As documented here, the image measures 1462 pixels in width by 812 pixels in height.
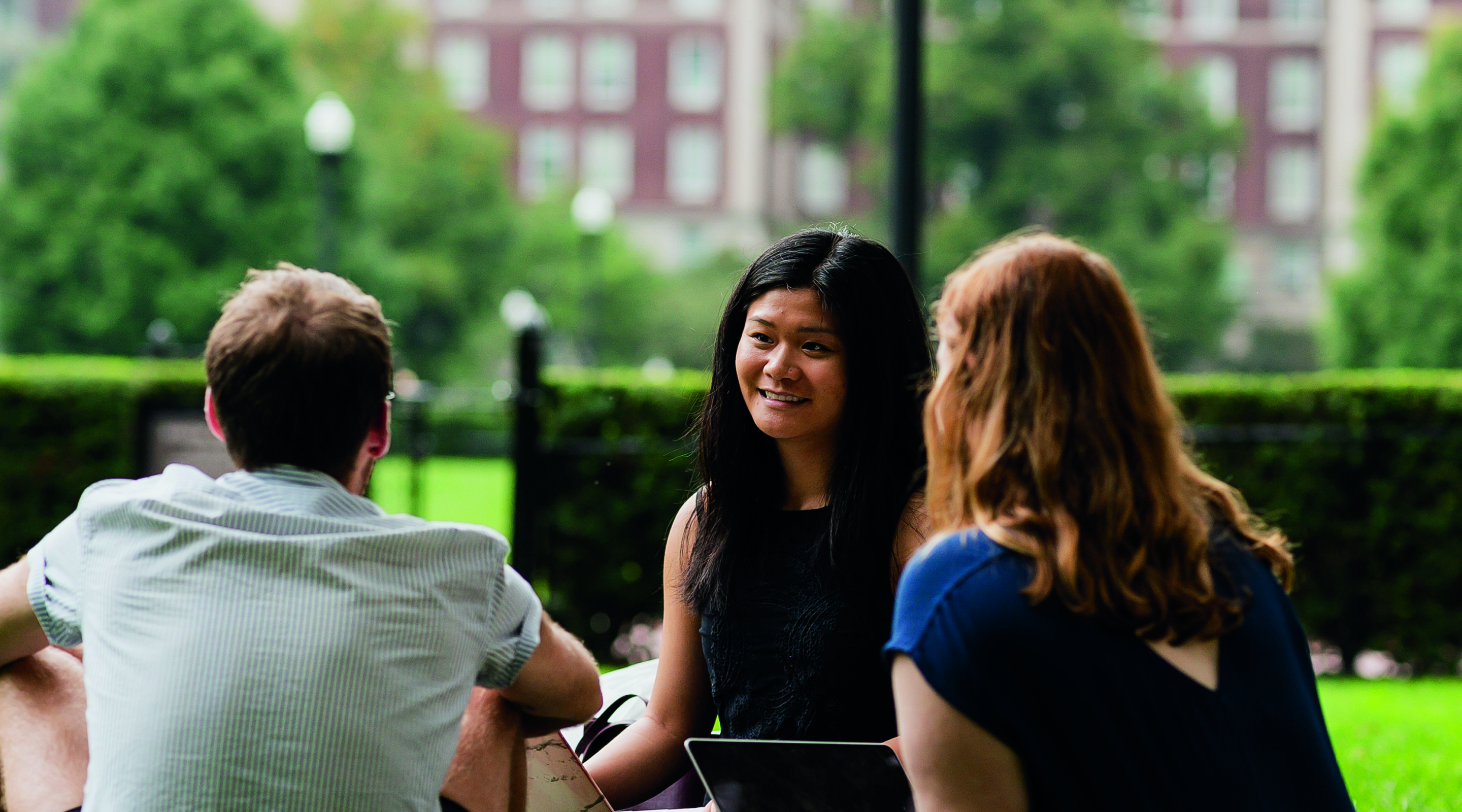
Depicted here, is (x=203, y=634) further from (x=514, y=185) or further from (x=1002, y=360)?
(x=514, y=185)

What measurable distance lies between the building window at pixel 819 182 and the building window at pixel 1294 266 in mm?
17721

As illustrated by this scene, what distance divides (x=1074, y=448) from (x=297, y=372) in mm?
1060

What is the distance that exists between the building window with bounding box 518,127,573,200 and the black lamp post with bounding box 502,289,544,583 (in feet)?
168

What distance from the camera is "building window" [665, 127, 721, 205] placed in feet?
190

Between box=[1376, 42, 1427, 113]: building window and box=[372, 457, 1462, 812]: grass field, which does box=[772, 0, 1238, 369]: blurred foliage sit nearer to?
box=[1376, 42, 1427, 113]: building window

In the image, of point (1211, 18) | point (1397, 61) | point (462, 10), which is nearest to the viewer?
point (1397, 61)

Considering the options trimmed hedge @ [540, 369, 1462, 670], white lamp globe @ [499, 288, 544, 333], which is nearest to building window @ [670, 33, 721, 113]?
white lamp globe @ [499, 288, 544, 333]

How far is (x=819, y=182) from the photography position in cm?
5847

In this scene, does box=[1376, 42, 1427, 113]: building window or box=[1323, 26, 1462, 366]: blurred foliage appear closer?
box=[1323, 26, 1462, 366]: blurred foliage

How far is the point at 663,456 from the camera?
25.5ft

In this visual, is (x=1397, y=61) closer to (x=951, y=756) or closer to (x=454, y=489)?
(x=454, y=489)

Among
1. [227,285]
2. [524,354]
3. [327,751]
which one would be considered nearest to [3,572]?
[327,751]

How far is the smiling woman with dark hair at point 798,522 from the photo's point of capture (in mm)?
2705

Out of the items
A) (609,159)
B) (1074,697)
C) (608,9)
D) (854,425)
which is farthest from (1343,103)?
(1074,697)
